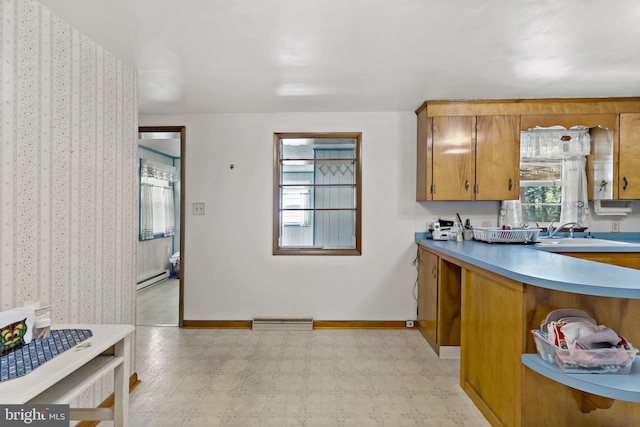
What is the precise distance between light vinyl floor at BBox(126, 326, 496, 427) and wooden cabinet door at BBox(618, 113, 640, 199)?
2.35 metres

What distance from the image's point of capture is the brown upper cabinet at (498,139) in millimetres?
3068

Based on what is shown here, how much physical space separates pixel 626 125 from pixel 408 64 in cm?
239

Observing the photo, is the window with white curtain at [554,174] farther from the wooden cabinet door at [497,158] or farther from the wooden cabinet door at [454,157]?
the wooden cabinet door at [454,157]

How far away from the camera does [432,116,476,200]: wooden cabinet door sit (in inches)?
123

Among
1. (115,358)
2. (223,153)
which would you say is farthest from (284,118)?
(115,358)

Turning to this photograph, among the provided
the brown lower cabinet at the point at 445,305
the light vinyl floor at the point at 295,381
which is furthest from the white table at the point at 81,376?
the brown lower cabinet at the point at 445,305

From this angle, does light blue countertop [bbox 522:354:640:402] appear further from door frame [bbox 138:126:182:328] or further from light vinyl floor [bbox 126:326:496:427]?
door frame [bbox 138:126:182:328]

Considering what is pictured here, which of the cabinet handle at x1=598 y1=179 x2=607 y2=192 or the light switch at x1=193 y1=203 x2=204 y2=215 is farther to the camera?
the light switch at x1=193 y1=203 x2=204 y2=215

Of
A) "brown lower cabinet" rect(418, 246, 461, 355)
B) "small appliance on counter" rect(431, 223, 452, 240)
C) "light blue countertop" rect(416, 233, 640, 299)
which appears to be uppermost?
"small appliance on counter" rect(431, 223, 452, 240)

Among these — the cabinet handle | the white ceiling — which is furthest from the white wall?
the cabinet handle

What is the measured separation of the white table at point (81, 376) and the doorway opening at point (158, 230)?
104 inches

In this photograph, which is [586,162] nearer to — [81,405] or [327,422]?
[327,422]

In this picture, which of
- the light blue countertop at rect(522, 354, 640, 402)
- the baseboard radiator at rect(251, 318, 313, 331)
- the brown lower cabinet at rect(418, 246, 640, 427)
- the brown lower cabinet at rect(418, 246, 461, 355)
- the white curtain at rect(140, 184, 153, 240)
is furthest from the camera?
the white curtain at rect(140, 184, 153, 240)

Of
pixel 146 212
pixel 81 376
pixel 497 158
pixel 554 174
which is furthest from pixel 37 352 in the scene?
pixel 146 212
